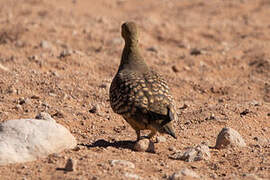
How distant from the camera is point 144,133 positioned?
692cm

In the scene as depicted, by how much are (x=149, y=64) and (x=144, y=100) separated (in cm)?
539

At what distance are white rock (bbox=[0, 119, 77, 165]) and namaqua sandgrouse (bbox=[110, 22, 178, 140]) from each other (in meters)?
0.73

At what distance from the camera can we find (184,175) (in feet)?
15.8

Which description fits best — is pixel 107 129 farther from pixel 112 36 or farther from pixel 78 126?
pixel 112 36

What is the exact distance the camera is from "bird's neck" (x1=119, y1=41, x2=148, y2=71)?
6344 mm

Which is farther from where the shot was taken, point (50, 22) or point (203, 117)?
point (50, 22)

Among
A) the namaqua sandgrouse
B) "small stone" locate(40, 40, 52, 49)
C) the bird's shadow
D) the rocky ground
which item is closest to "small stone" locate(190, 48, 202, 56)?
the rocky ground

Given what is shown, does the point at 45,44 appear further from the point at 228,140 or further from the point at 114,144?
the point at 228,140

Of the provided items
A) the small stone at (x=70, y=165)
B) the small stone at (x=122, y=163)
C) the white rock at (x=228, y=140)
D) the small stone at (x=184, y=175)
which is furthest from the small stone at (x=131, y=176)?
the white rock at (x=228, y=140)

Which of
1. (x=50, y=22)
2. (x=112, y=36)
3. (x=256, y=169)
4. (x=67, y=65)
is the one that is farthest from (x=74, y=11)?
(x=256, y=169)

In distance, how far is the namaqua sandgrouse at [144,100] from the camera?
5449mm

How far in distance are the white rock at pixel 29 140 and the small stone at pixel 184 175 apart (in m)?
1.31

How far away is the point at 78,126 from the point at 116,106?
128cm

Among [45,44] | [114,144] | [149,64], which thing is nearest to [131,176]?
[114,144]
